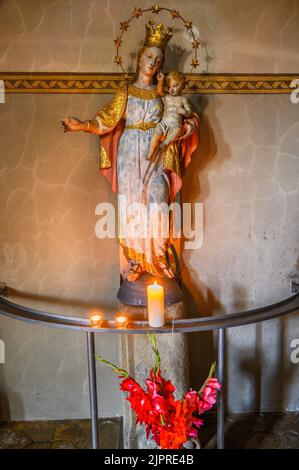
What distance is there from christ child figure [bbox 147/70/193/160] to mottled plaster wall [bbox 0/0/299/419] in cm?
26

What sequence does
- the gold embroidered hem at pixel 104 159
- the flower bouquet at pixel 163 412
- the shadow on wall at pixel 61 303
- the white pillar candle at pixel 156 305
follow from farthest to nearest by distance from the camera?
the shadow on wall at pixel 61 303 < the gold embroidered hem at pixel 104 159 < the white pillar candle at pixel 156 305 < the flower bouquet at pixel 163 412

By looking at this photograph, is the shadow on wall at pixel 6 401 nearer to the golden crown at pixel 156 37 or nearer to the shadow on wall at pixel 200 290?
the shadow on wall at pixel 200 290

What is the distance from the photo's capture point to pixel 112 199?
6.27 feet

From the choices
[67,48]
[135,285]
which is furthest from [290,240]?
[67,48]

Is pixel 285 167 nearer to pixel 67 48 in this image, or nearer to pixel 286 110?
pixel 286 110

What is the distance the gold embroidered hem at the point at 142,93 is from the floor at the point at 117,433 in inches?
61.8

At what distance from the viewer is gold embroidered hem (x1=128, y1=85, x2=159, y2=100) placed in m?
1.64

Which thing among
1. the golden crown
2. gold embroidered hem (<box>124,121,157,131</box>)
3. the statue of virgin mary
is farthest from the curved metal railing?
the golden crown

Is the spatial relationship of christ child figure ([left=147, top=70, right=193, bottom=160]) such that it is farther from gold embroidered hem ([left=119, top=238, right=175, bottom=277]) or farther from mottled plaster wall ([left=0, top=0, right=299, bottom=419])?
gold embroidered hem ([left=119, top=238, right=175, bottom=277])

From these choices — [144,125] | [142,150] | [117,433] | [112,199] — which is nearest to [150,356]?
[117,433]

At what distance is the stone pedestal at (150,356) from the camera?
1662 millimetres

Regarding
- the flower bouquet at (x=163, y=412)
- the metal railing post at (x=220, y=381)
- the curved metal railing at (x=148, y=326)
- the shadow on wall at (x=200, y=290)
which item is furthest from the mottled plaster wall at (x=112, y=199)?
the flower bouquet at (x=163, y=412)

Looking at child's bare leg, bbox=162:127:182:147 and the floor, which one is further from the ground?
child's bare leg, bbox=162:127:182:147

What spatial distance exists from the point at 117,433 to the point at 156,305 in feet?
3.02
